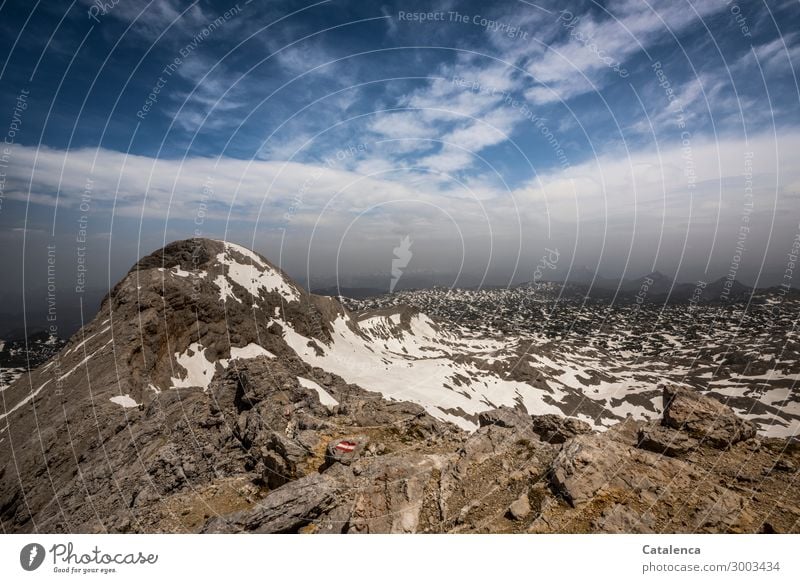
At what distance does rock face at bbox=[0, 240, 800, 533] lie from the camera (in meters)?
8.21

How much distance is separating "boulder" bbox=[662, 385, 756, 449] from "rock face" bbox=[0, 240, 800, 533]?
56 millimetres

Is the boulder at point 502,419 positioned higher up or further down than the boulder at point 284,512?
further down

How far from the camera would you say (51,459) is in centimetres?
2341

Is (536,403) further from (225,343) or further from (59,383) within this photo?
(59,383)

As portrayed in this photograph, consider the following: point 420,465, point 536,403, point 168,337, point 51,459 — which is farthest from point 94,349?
point 536,403

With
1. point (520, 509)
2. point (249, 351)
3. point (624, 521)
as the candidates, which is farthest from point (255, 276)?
point (624, 521)

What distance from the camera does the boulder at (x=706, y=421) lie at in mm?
10883

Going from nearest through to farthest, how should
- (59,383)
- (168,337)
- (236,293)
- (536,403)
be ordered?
(59,383)
(168,337)
(236,293)
(536,403)

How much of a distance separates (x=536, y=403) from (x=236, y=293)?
181 feet

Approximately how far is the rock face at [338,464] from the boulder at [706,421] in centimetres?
6

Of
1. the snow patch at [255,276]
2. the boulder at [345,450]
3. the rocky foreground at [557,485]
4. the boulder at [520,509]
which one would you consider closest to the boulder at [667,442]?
the rocky foreground at [557,485]

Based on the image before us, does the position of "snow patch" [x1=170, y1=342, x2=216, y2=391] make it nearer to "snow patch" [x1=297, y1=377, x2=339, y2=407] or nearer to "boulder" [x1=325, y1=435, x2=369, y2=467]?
"snow patch" [x1=297, y1=377, x2=339, y2=407]

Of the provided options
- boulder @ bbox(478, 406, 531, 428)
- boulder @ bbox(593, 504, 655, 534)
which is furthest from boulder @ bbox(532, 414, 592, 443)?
boulder @ bbox(593, 504, 655, 534)

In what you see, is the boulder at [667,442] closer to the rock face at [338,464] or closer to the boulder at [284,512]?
the rock face at [338,464]
